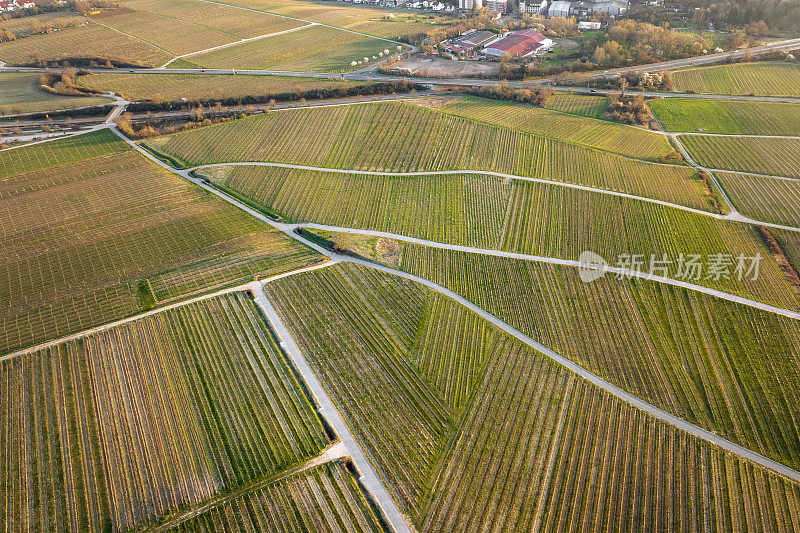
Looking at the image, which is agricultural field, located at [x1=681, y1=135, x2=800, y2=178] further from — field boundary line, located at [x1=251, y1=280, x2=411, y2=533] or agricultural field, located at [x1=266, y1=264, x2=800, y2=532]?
field boundary line, located at [x1=251, y1=280, x2=411, y2=533]

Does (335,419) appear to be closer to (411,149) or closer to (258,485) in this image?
(258,485)

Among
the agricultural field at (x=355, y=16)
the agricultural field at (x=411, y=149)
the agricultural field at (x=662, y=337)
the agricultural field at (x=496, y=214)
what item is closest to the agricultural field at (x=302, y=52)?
the agricultural field at (x=355, y=16)

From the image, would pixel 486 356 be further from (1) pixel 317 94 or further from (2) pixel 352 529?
(1) pixel 317 94

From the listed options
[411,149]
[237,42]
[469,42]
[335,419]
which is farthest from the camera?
[237,42]

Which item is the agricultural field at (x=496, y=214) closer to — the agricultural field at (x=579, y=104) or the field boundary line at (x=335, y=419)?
the field boundary line at (x=335, y=419)

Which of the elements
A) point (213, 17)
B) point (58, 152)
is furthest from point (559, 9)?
point (58, 152)

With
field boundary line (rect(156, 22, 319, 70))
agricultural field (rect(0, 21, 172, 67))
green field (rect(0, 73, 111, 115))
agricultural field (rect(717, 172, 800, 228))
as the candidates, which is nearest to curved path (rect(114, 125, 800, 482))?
agricultural field (rect(717, 172, 800, 228))
